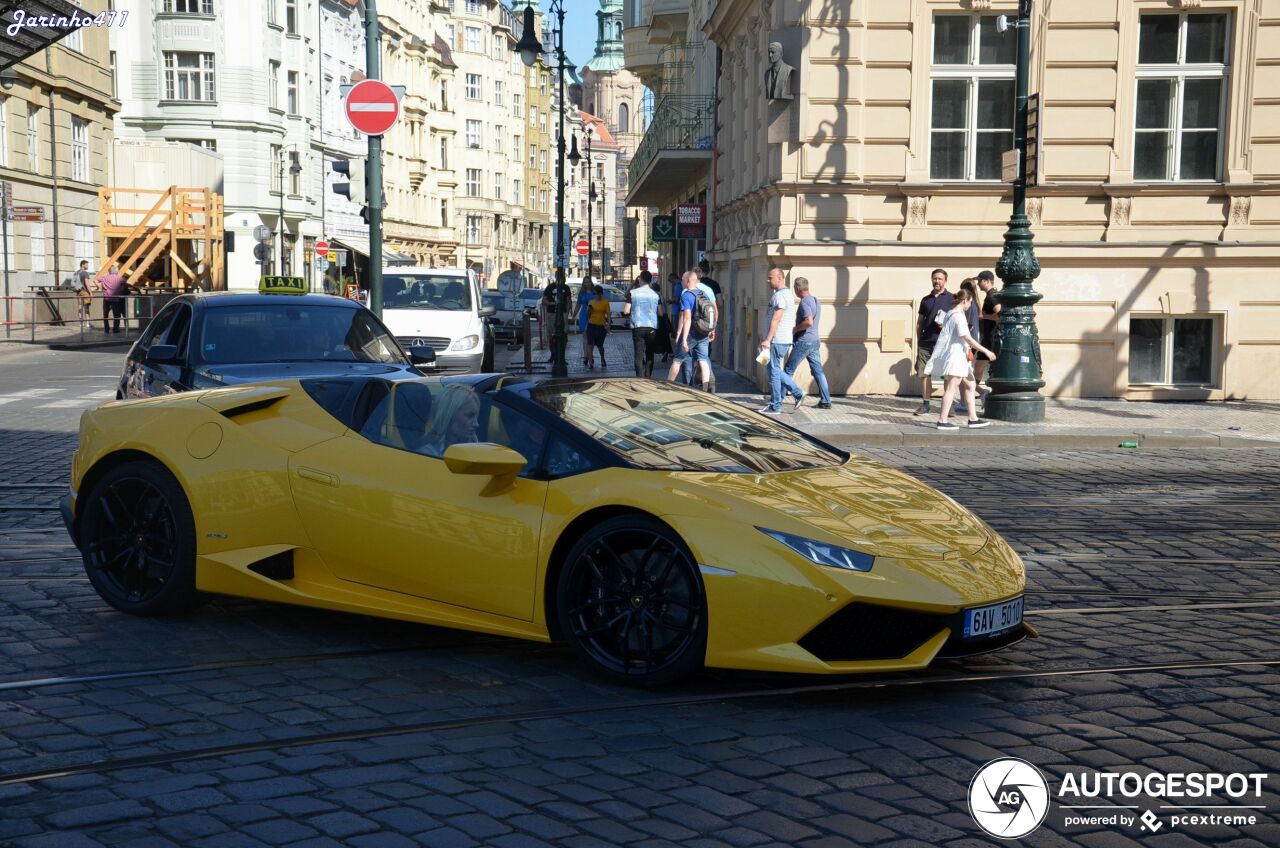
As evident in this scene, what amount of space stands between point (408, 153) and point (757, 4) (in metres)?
70.9

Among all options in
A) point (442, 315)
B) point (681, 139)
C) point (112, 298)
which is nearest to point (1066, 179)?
point (442, 315)

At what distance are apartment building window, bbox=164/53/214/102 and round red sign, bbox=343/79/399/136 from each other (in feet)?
161

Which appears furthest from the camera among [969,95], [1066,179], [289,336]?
[969,95]

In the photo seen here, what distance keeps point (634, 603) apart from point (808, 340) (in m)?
12.7

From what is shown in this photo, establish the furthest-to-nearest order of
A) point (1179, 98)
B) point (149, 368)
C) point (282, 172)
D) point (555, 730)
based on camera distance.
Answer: point (282, 172), point (1179, 98), point (149, 368), point (555, 730)

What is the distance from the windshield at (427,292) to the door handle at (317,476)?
53.2 feet

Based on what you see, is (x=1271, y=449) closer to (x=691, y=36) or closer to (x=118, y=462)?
(x=118, y=462)

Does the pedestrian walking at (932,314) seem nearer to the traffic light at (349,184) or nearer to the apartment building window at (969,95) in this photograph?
the apartment building window at (969,95)

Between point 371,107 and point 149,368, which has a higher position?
point 371,107

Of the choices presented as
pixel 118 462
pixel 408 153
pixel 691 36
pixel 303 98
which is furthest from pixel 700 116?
pixel 408 153

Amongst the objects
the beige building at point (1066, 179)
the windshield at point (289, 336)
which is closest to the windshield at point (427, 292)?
the beige building at point (1066, 179)

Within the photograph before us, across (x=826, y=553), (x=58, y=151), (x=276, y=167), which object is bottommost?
(x=826, y=553)

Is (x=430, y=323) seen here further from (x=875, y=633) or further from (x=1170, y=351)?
(x=875, y=633)

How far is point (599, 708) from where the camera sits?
17.2 ft
